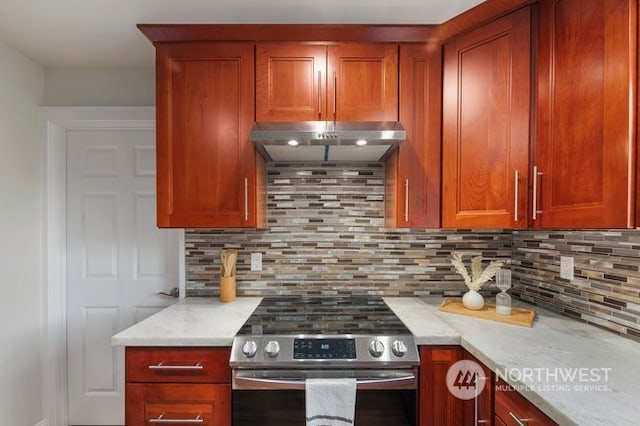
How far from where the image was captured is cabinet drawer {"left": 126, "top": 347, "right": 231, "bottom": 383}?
128 centimetres

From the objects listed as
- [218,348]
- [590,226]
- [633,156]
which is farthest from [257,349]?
[633,156]

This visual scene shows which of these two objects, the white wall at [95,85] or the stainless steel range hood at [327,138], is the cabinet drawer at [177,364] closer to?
the stainless steel range hood at [327,138]

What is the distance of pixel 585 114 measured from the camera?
1.09 meters

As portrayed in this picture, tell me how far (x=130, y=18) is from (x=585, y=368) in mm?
2330

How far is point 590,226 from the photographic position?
1.07 metres

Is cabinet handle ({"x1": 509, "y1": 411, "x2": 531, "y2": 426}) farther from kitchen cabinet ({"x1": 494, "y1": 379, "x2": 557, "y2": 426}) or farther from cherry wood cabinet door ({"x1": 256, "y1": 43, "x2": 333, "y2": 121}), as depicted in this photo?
cherry wood cabinet door ({"x1": 256, "y1": 43, "x2": 333, "y2": 121})

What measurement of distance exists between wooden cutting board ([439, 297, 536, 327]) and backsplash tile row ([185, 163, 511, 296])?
0.81 ft

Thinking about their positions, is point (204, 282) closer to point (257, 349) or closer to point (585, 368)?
point (257, 349)

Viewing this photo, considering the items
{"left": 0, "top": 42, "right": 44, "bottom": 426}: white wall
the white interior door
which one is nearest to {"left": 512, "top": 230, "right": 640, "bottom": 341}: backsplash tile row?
the white interior door

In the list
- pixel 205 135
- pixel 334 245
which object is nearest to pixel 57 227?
pixel 205 135

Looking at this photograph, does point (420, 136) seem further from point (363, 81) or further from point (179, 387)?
point (179, 387)

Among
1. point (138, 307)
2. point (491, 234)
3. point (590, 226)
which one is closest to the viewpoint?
point (590, 226)

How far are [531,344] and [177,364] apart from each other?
54.7 inches

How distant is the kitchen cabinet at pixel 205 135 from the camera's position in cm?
158
